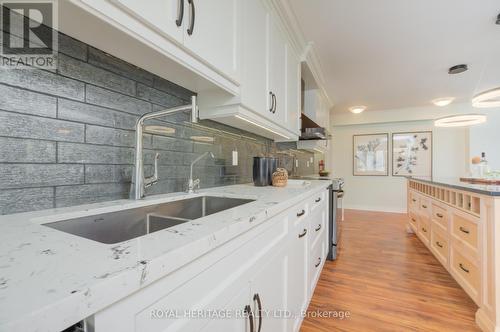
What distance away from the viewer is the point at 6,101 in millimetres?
684

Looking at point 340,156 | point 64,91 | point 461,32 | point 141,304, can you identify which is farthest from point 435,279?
point 340,156

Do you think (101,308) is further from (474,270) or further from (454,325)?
(474,270)

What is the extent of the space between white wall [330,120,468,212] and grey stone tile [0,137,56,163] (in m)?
5.86

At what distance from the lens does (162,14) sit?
77cm

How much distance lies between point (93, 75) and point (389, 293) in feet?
8.09

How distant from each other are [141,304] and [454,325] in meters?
2.09

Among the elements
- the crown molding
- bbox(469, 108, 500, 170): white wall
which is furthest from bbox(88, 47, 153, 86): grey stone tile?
bbox(469, 108, 500, 170): white wall

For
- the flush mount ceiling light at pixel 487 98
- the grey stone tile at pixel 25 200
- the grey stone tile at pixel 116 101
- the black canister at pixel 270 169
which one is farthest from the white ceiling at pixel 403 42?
the grey stone tile at pixel 25 200

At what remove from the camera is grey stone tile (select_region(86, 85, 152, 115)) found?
89cm

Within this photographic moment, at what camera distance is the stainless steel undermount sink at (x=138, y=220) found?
2.47ft

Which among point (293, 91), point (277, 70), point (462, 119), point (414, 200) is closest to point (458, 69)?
point (462, 119)

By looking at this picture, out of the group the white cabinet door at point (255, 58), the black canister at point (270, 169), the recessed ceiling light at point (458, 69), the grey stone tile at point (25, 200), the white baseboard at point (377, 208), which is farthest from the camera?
the white baseboard at point (377, 208)

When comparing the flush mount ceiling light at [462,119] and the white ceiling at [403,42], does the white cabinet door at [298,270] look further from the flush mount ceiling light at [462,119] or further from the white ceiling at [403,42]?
the flush mount ceiling light at [462,119]

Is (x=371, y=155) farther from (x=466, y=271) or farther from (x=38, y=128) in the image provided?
(x=38, y=128)
